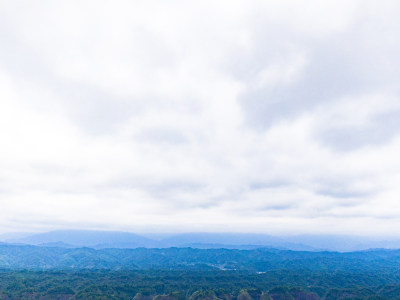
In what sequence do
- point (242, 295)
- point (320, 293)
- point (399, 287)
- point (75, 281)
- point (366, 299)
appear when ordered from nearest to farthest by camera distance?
point (366, 299)
point (242, 295)
point (399, 287)
point (320, 293)
point (75, 281)

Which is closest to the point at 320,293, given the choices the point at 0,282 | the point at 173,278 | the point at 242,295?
the point at 242,295

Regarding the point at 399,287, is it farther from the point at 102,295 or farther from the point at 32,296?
the point at 32,296

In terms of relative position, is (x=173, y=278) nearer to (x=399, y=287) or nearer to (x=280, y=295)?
(x=280, y=295)

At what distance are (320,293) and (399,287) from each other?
4173cm

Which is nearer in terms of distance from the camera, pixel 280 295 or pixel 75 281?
pixel 280 295

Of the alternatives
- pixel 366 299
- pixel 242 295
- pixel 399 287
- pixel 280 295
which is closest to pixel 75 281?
pixel 242 295

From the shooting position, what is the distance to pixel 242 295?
13025cm

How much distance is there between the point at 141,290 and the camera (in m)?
146

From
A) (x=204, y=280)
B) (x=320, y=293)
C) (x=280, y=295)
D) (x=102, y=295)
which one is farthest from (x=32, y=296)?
(x=320, y=293)

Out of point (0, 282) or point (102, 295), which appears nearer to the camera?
point (102, 295)

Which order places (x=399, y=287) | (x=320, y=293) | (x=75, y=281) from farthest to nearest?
1. (x=75, y=281)
2. (x=320, y=293)
3. (x=399, y=287)

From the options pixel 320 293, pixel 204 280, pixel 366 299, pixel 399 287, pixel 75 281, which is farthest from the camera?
pixel 204 280

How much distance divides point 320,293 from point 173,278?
103 meters

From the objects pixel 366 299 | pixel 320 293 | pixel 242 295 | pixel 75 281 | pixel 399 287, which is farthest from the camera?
pixel 75 281
